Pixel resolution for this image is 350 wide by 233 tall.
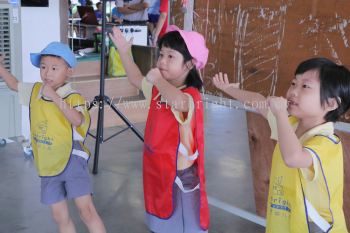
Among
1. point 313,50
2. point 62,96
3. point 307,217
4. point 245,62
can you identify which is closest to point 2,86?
point 62,96

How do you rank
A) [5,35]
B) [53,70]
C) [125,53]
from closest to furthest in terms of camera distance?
[125,53] → [53,70] → [5,35]

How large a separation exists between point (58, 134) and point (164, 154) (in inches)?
19.9

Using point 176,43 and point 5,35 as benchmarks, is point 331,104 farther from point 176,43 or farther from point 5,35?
point 5,35

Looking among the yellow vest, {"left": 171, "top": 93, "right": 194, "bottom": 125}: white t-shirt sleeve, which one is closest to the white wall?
{"left": 171, "top": 93, "right": 194, "bottom": 125}: white t-shirt sleeve

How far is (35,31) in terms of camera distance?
4176 millimetres

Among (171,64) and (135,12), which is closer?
(171,64)

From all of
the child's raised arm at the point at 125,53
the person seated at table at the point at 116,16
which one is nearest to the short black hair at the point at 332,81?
the child's raised arm at the point at 125,53

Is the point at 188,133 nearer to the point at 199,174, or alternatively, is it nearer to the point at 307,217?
the point at 199,174

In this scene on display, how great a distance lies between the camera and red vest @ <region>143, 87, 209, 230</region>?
6.08 ft

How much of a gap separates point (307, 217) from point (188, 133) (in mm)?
580

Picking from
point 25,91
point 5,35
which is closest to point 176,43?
point 25,91

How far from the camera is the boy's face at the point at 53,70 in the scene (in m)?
2.09

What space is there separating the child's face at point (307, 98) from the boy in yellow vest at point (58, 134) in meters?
0.93

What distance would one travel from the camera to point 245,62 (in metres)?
2.37
